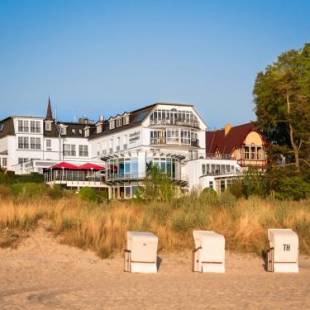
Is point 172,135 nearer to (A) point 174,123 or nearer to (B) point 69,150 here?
(A) point 174,123

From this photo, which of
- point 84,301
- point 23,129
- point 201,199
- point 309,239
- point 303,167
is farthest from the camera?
point 23,129

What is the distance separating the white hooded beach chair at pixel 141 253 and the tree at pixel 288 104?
27.3 m

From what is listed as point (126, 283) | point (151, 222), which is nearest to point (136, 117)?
point (151, 222)

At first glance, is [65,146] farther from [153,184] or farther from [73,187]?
[153,184]

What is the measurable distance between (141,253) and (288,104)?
2950cm

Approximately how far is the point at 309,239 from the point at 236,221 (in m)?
2.32

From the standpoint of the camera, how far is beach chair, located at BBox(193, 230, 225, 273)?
53.5ft

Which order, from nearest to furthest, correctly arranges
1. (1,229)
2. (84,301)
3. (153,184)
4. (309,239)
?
(84,301) → (1,229) → (309,239) → (153,184)

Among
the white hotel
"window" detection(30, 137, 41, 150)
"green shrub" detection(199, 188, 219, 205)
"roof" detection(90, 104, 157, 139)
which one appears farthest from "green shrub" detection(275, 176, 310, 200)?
"window" detection(30, 137, 41, 150)

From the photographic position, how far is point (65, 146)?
84125mm

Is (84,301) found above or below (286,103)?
below

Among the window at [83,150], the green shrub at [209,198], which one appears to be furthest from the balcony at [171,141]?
the green shrub at [209,198]

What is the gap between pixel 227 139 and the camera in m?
81.6

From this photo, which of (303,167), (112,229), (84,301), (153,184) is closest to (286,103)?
(303,167)
